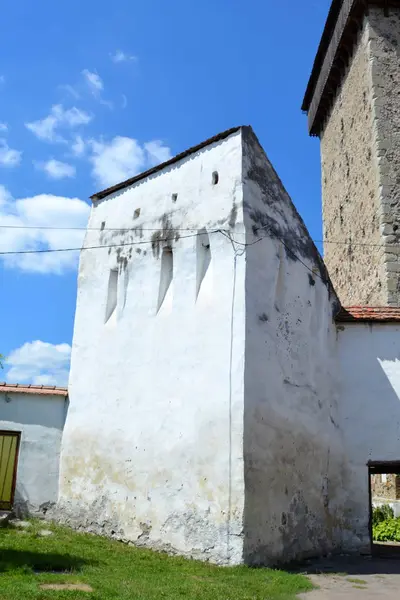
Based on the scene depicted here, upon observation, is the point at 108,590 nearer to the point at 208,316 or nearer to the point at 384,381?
the point at 208,316

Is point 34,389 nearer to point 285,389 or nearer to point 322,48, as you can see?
point 285,389

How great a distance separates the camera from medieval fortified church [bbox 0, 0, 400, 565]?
30.9 ft

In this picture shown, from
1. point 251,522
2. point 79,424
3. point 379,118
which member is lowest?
point 251,522

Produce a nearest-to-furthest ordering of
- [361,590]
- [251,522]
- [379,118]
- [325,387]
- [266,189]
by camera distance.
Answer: [361,590] < [251,522] < [266,189] < [325,387] < [379,118]

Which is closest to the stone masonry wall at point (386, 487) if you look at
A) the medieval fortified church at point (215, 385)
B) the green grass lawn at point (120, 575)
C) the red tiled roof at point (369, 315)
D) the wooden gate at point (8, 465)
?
the medieval fortified church at point (215, 385)

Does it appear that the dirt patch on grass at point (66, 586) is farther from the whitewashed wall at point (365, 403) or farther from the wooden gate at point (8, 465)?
the whitewashed wall at point (365, 403)

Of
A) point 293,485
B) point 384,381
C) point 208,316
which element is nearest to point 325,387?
point 384,381

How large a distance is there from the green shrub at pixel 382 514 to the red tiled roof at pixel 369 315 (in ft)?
25.5

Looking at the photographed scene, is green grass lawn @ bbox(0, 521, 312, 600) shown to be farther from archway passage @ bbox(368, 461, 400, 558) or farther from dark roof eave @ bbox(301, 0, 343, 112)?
dark roof eave @ bbox(301, 0, 343, 112)

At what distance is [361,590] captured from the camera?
7973 millimetres

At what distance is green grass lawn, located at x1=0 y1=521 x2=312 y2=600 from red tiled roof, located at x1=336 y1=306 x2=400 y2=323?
5.51m

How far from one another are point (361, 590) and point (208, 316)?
15.3 ft

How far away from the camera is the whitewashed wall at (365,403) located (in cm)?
1152

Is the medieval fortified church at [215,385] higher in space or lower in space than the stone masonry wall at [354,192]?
lower
